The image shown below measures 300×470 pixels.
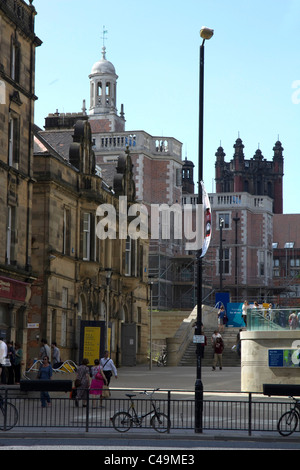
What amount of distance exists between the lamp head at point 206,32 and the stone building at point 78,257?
1576cm

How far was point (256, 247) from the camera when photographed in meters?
95.5

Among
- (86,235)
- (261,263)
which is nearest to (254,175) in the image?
(261,263)

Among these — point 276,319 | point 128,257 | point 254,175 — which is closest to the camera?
point 276,319

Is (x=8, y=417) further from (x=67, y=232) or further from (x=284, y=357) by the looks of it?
(x=67, y=232)

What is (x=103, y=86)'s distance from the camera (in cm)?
8162

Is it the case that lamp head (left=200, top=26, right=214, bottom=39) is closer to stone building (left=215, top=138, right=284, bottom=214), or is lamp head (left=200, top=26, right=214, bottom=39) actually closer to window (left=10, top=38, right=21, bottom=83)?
window (left=10, top=38, right=21, bottom=83)

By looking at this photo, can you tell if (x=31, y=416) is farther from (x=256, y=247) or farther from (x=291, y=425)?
(x=256, y=247)

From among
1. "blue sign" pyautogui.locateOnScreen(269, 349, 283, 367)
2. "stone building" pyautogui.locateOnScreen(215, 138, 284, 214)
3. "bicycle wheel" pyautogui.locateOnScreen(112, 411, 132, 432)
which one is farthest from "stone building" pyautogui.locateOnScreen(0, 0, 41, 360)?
"stone building" pyautogui.locateOnScreen(215, 138, 284, 214)

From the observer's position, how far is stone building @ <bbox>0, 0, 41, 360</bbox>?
1395 inches

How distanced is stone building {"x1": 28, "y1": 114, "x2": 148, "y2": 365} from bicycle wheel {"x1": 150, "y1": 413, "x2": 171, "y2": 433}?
48.1 ft

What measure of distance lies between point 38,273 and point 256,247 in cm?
5632

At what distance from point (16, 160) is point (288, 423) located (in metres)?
19.9

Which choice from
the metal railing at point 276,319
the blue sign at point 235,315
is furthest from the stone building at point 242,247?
the metal railing at point 276,319

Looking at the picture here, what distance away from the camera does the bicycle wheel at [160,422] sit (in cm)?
2047
